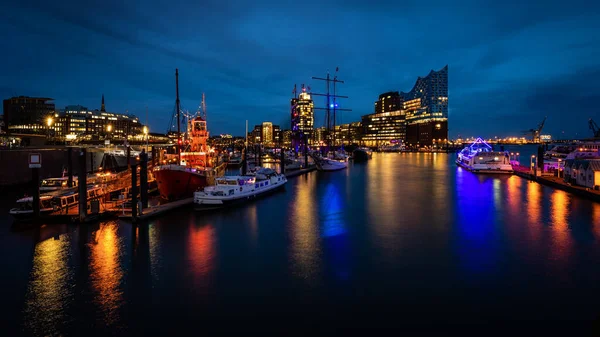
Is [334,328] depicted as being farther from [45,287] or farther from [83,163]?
[83,163]

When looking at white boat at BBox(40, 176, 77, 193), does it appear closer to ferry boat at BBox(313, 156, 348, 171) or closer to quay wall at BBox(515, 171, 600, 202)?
quay wall at BBox(515, 171, 600, 202)

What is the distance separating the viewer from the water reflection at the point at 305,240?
17.4 m

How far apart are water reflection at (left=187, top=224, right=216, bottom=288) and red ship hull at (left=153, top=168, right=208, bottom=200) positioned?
9783 millimetres

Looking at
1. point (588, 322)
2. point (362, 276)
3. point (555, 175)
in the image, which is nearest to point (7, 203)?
point (362, 276)

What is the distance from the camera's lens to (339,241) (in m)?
22.5

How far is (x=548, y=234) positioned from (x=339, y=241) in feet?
46.4

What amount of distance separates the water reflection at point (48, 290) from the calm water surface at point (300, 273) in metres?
0.07

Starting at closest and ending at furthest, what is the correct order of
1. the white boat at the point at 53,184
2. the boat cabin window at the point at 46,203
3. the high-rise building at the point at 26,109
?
the boat cabin window at the point at 46,203 → the white boat at the point at 53,184 → the high-rise building at the point at 26,109

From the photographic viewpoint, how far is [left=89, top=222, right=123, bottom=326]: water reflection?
13.6m

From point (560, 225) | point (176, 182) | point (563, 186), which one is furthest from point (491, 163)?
point (176, 182)

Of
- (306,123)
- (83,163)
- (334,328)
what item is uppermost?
(306,123)

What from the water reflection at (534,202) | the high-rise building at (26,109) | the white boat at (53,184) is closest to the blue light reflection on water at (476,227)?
the water reflection at (534,202)

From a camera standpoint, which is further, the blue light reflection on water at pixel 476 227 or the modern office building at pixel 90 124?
the modern office building at pixel 90 124

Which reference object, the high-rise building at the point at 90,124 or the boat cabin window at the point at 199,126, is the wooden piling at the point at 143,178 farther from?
the high-rise building at the point at 90,124
